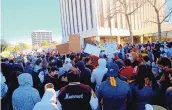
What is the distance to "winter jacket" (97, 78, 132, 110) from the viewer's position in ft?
15.7

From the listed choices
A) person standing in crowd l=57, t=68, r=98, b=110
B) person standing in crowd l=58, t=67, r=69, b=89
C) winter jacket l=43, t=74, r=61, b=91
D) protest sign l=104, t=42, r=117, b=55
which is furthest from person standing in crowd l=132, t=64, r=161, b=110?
protest sign l=104, t=42, r=117, b=55

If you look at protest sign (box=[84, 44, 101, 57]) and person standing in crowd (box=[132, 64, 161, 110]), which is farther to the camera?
protest sign (box=[84, 44, 101, 57])

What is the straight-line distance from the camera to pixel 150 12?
2879 inches

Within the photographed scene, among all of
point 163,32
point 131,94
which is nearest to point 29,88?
point 131,94

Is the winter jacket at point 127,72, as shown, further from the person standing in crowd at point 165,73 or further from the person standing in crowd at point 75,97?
the person standing in crowd at point 75,97

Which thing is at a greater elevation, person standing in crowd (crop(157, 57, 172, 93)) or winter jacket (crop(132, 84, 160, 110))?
person standing in crowd (crop(157, 57, 172, 93))

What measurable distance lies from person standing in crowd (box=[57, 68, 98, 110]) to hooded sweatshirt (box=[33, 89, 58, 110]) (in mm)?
145

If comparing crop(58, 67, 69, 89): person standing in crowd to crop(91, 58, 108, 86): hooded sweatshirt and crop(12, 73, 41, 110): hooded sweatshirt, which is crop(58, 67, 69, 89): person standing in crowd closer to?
crop(91, 58, 108, 86): hooded sweatshirt

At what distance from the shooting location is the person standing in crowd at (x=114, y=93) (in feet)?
15.7

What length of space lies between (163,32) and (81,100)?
143 feet

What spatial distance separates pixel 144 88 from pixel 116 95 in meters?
0.51

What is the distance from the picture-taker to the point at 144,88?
16.1ft

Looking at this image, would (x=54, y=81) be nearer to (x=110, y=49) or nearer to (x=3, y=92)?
(x=3, y=92)

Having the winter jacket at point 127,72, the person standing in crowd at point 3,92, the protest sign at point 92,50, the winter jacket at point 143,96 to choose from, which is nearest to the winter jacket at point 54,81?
the person standing in crowd at point 3,92
